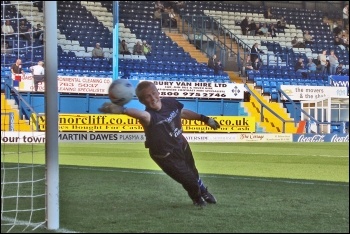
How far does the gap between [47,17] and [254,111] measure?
24091 mm

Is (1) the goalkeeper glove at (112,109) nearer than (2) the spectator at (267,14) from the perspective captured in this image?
Yes

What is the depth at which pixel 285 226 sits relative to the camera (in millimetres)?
5695

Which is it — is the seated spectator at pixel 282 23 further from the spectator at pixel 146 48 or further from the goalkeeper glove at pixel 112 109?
the goalkeeper glove at pixel 112 109

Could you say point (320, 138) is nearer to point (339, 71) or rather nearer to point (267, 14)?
point (339, 71)

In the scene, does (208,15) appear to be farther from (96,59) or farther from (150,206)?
(150,206)

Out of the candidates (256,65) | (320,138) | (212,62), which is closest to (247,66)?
(256,65)

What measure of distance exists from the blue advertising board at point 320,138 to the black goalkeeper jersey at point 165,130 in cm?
2020

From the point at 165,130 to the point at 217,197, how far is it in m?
1.35

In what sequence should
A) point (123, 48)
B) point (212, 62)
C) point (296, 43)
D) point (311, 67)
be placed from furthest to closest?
point (296, 43)
point (311, 67)
point (212, 62)
point (123, 48)

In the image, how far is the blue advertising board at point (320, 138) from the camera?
1051 inches

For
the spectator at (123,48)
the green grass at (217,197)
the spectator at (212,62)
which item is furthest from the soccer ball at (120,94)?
the spectator at (212,62)

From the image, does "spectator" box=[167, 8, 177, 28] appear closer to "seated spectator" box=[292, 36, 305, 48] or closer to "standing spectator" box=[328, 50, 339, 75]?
"seated spectator" box=[292, 36, 305, 48]

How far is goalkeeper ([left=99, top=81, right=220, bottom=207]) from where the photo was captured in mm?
6648

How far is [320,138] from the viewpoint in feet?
88.8
